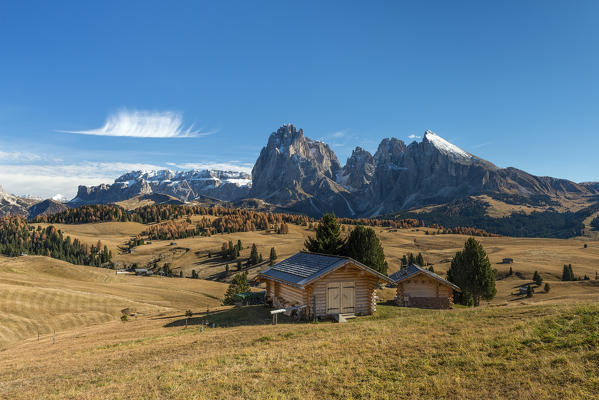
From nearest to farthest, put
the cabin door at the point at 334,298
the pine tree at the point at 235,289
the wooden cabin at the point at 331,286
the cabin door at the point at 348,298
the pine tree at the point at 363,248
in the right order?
the wooden cabin at the point at 331,286 < the cabin door at the point at 334,298 < the cabin door at the point at 348,298 < the pine tree at the point at 363,248 < the pine tree at the point at 235,289

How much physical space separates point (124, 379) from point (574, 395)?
15313 mm

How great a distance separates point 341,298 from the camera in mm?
30219

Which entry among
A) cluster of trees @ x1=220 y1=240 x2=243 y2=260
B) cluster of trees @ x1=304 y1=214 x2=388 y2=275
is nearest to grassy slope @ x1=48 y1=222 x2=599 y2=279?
cluster of trees @ x1=220 y1=240 x2=243 y2=260

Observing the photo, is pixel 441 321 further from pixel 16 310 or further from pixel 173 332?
pixel 16 310

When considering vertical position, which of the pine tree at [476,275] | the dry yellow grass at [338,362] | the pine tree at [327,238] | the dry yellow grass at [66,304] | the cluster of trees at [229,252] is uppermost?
the pine tree at [327,238]

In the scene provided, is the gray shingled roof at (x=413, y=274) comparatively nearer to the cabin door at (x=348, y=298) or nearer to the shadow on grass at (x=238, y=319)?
the cabin door at (x=348, y=298)

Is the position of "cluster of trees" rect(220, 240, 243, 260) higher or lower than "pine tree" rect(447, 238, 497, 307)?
lower

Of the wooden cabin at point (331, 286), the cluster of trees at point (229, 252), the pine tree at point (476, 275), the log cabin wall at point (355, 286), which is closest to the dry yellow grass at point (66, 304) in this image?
the wooden cabin at point (331, 286)

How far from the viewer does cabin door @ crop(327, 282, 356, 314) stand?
29.8 m

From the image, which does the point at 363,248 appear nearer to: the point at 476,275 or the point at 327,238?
the point at 327,238

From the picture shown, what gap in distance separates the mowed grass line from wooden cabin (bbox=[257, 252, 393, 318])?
855cm

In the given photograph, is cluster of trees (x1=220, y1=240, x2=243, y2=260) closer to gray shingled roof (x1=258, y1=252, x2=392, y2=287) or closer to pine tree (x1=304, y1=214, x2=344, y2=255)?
pine tree (x1=304, y1=214, x2=344, y2=255)

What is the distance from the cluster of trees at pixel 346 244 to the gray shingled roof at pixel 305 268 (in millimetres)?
17516

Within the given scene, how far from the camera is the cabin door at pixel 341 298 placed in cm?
2981
